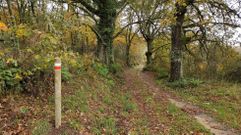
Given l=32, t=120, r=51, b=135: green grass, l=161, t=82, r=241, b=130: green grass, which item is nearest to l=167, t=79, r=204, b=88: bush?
l=161, t=82, r=241, b=130: green grass

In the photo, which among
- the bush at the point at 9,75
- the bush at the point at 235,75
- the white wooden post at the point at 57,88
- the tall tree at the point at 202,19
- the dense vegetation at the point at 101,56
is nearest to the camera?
the white wooden post at the point at 57,88

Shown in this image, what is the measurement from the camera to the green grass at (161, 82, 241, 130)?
684cm

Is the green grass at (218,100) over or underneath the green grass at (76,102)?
underneath

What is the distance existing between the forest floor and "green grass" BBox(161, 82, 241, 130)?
1.39ft

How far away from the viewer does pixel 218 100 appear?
8.74 meters

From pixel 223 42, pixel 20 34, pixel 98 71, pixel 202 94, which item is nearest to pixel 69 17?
pixel 98 71

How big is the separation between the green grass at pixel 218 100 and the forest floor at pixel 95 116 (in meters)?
0.42

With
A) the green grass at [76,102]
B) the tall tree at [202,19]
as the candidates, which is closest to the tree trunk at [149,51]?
the tall tree at [202,19]

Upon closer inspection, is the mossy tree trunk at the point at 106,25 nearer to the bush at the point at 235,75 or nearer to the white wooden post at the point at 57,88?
the bush at the point at 235,75

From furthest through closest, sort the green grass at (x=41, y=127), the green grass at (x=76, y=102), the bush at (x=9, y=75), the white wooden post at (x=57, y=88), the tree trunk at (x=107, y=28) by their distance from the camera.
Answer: the tree trunk at (x=107, y=28), the green grass at (x=76, y=102), the bush at (x=9, y=75), the white wooden post at (x=57, y=88), the green grass at (x=41, y=127)

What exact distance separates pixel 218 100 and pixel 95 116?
528 cm

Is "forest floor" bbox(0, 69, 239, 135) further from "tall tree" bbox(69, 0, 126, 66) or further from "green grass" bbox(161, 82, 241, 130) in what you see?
"tall tree" bbox(69, 0, 126, 66)

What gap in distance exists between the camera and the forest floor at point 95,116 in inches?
175

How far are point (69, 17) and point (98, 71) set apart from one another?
10.9 feet
